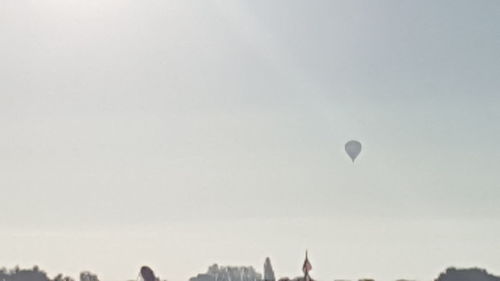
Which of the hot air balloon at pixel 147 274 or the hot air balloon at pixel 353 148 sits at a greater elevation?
the hot air balloon at pixel 353 148

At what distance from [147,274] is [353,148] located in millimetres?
31500

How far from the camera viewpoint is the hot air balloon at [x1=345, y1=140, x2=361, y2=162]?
8681 centimetres

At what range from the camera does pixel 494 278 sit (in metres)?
114

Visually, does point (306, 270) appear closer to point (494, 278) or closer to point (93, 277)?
point (494, 278)

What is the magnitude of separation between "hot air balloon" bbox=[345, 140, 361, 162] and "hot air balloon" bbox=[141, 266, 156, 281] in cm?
2970

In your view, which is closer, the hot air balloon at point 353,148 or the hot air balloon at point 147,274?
the hot air balloon at point 147,274

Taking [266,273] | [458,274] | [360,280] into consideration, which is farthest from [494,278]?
[266,273]

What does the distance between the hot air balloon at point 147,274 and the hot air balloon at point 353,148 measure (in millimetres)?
29702

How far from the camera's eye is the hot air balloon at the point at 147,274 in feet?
214

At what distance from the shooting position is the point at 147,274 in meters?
65.2

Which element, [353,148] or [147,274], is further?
[353,148]

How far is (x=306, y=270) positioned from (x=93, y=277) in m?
105

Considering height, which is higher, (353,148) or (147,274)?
(353,148)

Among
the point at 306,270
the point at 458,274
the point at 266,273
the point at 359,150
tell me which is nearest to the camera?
the point at 306,270
